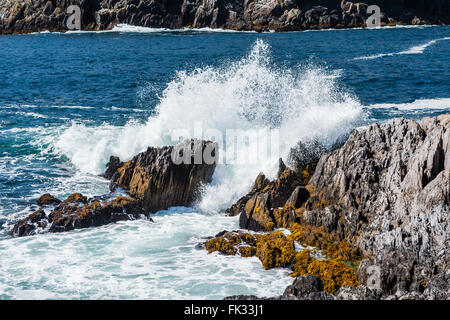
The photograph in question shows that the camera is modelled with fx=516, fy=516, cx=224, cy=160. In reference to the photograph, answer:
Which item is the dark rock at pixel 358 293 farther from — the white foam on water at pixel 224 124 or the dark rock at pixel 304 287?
the white foam on water at pixel 224 124

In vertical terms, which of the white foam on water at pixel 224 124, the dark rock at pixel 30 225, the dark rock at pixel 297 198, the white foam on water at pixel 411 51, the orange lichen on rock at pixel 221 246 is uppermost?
the white foam on water at pixel 411 51

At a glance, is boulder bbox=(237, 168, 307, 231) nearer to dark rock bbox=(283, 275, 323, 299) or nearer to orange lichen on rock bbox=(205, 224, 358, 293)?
orange lichen on rock bbox=(205, 224, 358, 293)

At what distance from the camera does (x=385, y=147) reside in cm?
1739

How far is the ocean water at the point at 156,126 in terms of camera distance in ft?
48.3

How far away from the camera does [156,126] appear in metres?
25.8

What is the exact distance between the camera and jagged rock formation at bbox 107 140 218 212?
2003 cm

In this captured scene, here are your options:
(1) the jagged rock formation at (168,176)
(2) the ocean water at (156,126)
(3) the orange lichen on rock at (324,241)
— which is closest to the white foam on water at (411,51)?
(2) the ocean water at (156,126)

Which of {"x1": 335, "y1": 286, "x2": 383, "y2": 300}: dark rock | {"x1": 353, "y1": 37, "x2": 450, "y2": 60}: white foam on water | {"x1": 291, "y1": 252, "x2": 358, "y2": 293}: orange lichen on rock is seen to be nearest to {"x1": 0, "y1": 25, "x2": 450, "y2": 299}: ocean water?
{"x1": 353, "y1": 37, "x2": 450, "y2": 60}: white foam on water

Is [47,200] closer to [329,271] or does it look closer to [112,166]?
[112,166]

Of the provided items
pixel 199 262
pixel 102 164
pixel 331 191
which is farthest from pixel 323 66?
pixel 199 262

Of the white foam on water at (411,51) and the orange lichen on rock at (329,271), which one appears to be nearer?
the orange lichen on rock at (329,271)

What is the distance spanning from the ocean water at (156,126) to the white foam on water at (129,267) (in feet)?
0.12

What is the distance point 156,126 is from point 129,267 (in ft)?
38.1

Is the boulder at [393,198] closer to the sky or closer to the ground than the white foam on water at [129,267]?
closer to the sky
